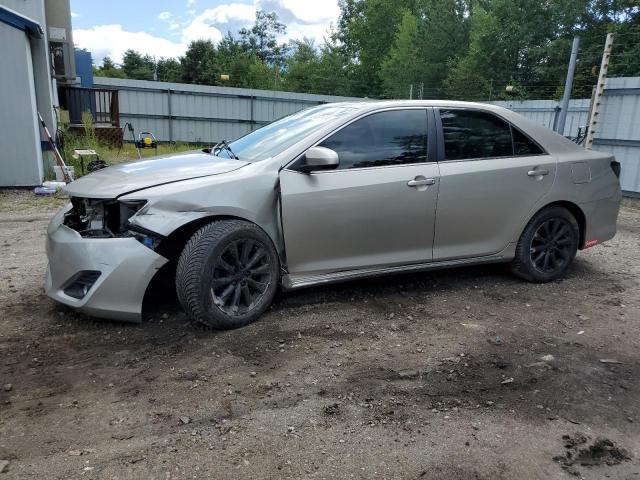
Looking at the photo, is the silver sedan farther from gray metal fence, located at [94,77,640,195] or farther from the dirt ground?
gray metal fence, located at [94,77,640,195]

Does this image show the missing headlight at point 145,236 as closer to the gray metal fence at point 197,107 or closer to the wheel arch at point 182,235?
the wheel arch at point 182,235

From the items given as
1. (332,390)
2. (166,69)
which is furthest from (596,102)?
(166,69)

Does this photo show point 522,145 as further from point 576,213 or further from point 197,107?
point 197,107

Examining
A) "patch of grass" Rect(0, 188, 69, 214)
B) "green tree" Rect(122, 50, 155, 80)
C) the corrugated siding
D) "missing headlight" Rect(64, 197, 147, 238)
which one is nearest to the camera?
"missing headlight" Rect(64, 197, 147, 238)

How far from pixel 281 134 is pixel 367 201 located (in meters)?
0.94

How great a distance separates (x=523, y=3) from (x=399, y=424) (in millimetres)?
30249

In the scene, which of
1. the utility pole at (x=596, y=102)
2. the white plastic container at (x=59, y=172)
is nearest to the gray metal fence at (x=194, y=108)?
the white plastic container at (x=59, y=172)

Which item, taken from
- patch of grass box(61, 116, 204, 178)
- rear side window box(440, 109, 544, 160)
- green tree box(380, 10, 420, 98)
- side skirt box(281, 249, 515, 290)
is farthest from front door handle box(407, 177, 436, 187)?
green tree box(380, 10, 420, 98)

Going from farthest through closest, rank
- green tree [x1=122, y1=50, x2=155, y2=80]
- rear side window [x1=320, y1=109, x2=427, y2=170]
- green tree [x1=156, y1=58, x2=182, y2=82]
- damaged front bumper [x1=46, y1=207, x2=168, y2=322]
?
green tree [x1=122, y1=50, x2=155, y2=80]
green tree [x1=156, y1=58, x2=182, y2=82]
rear side window [x1=320, y1=109, x2=427, y2=170]
damaged front bumper [x1=46, y1=207, x2=168, y2=322]

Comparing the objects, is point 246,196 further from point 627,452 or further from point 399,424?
point 627,452

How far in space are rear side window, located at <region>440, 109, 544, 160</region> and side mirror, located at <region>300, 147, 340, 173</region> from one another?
3.80 feet

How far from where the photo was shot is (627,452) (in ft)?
8.28

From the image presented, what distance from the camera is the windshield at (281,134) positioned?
156 inches

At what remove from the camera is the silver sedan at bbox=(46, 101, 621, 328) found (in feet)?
11.2
